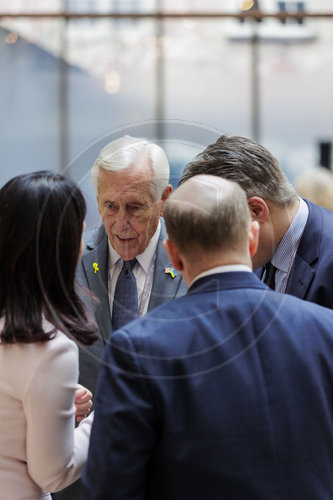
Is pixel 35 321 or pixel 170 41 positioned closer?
pixel 35 321

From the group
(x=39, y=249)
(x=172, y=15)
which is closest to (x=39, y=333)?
(x=39, y=249)

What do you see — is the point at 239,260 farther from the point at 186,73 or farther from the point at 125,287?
the point at 186,73

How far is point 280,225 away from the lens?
1766mm

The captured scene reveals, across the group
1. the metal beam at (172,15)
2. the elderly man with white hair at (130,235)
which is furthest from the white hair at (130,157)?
the metal beam at (172,15)

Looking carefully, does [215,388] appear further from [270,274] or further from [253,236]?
[270,274]

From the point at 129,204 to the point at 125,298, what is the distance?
20 centimetres

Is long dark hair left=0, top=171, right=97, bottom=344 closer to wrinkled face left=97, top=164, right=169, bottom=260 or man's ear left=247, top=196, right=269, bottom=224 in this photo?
wrinkled face left=97, top=164, right=169, bottom=260

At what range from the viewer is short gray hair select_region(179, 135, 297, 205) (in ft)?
5.38

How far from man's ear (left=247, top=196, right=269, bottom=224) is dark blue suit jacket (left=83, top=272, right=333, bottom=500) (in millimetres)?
428

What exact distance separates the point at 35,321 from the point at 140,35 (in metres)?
5.13

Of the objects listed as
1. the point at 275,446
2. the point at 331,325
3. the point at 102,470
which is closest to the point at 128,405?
the point at 102,470

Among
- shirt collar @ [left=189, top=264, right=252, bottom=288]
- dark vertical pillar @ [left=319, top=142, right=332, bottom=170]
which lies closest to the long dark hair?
shirt collar @ [left=189, top=264, right=252, bottom=288]

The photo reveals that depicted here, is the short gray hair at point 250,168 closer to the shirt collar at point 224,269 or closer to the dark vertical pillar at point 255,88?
the shirt collar at point 224,269

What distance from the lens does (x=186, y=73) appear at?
5.96 metres
